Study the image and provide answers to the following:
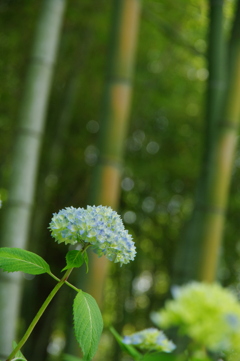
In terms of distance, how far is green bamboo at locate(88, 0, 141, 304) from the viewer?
2.73 m

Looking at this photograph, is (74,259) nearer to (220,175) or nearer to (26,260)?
(26,260)

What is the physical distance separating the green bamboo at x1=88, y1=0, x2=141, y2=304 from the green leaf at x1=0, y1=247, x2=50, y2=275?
5.94ft

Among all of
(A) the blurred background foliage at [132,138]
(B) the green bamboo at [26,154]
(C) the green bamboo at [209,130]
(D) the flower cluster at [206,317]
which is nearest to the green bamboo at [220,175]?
(C) the green bamboo at [209,130]

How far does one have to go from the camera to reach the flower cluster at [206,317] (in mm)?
464

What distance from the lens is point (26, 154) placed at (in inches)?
109

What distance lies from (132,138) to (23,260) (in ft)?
22.1

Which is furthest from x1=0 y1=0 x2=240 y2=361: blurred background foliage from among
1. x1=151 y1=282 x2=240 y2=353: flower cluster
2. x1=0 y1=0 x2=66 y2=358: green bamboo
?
x1=151 y1=282 x2=240 y2=353: flower cluster

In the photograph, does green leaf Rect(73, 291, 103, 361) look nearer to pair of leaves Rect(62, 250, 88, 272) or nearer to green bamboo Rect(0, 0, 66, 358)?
pair of leaves Rect(62, 250, 88, 272)

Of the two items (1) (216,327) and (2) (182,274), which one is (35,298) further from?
(1) (216,327)

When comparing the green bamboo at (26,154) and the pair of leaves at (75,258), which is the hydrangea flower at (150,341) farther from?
the green bamboo at (26,154)

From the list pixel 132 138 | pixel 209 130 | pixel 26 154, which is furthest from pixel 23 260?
pixel 132 138

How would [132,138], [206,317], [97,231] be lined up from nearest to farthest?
[206,317] → [97,231] → [132,138]

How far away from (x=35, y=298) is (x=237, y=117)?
6362 millimetres

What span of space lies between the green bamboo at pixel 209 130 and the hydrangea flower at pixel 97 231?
1.93 m
